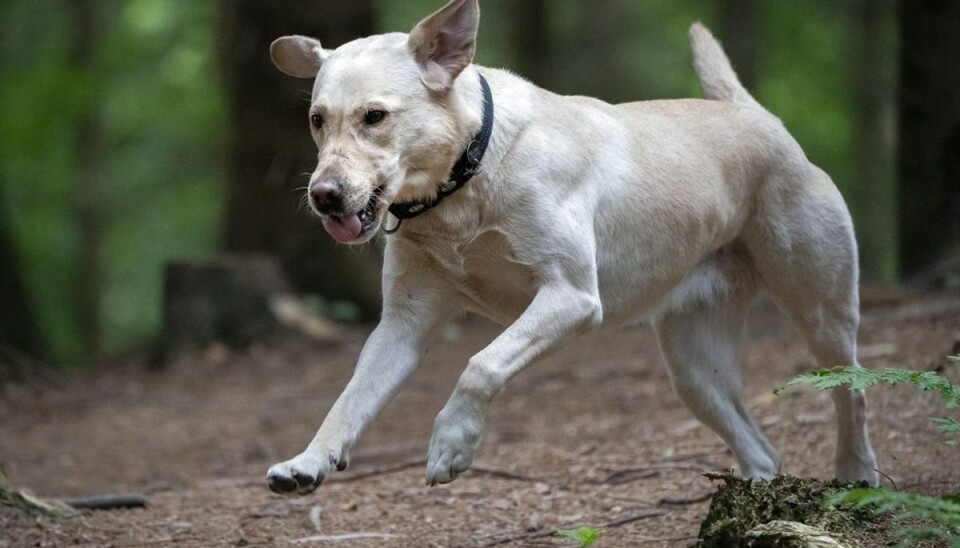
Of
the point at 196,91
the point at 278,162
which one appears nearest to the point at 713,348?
the point at 278,162

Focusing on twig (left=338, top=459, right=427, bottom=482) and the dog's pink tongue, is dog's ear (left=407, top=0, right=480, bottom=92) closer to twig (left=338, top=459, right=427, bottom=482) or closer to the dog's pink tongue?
the dog's pink tongue

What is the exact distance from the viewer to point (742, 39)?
16125 mm

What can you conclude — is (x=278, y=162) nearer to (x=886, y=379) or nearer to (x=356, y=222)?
(x=356, y=222)

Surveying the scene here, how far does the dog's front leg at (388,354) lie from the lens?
4.62 m

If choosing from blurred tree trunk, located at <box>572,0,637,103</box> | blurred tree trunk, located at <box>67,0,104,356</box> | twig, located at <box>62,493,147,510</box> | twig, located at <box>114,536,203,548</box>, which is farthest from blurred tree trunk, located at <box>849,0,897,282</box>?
twig, located at <box>114,536,203,548</box>

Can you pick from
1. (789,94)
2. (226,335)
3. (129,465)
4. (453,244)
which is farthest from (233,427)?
(789,94)

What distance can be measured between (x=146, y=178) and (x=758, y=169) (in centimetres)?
1909

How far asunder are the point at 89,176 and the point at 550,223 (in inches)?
710

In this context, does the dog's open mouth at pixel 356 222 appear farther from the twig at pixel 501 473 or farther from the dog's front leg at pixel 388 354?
the twig at pixel 501 473

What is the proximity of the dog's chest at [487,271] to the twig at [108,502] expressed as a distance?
2268mm

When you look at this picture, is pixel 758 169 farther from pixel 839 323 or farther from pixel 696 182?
pixel 839 323

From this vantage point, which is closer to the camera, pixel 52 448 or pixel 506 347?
pixel 506 347

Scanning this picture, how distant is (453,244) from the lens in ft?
15.9

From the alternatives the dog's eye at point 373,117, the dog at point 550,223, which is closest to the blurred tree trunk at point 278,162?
the dog at point 550,223
